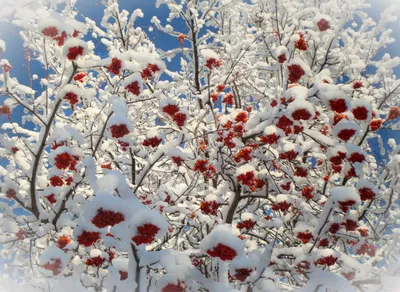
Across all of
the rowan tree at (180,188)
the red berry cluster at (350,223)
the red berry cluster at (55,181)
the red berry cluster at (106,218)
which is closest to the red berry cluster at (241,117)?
the rowan tree at (180,188)

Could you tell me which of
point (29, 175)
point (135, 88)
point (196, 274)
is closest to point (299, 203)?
point (196, 274)

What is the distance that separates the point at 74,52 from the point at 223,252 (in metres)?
1.79

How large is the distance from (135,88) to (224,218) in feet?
6.11

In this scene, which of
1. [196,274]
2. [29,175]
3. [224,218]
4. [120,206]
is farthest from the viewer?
[224,218]

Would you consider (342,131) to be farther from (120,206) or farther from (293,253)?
(120,206)

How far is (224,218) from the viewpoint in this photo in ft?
12.6

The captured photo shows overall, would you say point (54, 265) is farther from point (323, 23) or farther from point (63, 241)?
point (323, 23)

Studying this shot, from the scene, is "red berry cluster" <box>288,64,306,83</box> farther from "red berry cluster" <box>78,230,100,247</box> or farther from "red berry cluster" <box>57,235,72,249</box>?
"red berry cluster" <box>57,235,72,249</box>

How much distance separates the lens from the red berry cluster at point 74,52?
8.14 ft

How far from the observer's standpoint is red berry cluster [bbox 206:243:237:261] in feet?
6.57

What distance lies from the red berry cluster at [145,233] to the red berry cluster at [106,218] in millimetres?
118

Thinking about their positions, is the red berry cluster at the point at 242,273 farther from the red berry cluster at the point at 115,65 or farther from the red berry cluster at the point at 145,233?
the red berry cluster at the point at 115,65

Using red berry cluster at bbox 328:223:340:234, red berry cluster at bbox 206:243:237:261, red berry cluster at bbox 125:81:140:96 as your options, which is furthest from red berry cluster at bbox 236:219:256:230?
red berry cluster at bbox 125:81:140:96

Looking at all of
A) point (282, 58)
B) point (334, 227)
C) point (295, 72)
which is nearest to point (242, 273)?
point (334, 227)
